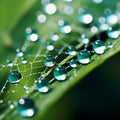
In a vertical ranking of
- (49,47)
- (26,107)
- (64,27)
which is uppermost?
(64,27)

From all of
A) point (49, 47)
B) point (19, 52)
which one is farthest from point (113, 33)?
point (19, 52)

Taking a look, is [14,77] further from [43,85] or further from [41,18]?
[41,18]

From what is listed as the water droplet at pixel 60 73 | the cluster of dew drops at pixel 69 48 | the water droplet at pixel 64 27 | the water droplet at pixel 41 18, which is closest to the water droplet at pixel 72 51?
the cluster of dew drops at pixel 69 48

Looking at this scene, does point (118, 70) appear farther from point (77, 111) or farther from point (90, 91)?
point (77, 111)

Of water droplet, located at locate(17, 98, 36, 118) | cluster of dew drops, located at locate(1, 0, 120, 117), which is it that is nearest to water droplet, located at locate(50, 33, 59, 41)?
cluster of dew drops, located at locate(1, 0, 120, 117)

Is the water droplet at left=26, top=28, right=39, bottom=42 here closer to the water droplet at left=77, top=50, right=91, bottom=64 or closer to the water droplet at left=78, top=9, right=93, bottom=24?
the water droplet at left=78, top=9, right=93, bottom=24

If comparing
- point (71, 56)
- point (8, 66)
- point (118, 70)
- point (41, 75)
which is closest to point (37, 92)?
point (41, 75)

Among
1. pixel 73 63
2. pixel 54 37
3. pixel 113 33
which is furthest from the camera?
pixel 54 37
